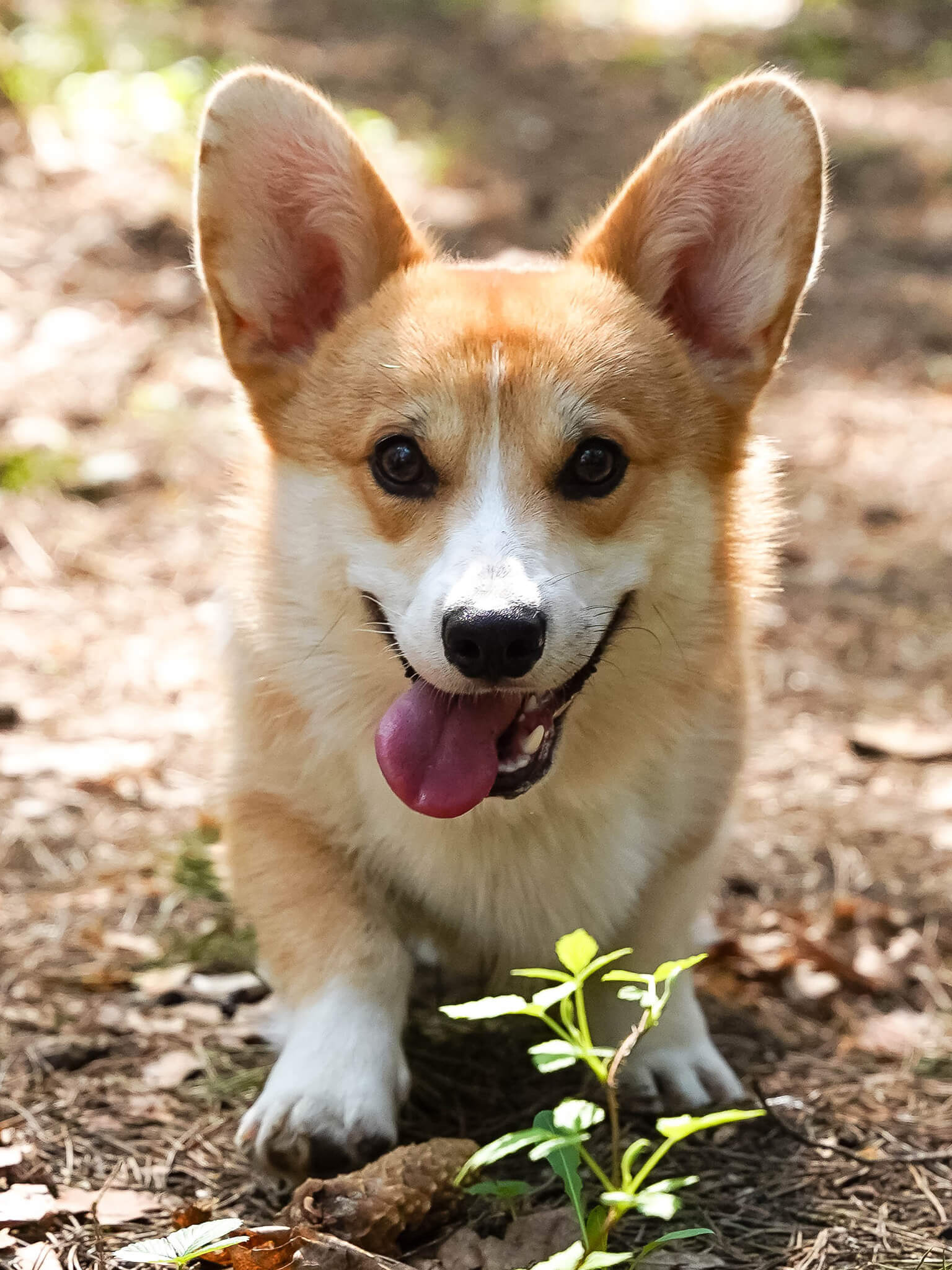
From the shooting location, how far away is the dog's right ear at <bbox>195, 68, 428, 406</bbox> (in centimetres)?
254

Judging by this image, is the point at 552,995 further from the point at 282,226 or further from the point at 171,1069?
the point at 282,226

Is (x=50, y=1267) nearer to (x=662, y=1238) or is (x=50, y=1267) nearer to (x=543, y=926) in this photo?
(x=662, y=1238)

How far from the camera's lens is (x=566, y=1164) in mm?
1774

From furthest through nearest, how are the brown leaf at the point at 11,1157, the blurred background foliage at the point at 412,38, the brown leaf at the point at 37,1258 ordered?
the blurred background foliage at the point at 412,38 → the brown leaf at the point at 11,1157 → the brown leaf at the point at 37,1258

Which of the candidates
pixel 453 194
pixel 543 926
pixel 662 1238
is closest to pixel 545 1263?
pixel 662 1238

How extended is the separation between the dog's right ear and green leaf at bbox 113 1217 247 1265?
151 cm

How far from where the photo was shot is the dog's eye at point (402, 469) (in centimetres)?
240

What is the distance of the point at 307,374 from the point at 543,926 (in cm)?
110

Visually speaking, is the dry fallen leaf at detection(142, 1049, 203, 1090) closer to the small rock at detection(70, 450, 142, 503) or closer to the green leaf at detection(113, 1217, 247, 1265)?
the green leaf at detection(113, 1217, 247, 1265)

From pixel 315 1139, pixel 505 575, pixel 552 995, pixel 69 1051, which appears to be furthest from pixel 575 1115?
pixel 69 1051

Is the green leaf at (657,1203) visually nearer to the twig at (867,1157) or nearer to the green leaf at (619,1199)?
the green leaf at (619,1199)

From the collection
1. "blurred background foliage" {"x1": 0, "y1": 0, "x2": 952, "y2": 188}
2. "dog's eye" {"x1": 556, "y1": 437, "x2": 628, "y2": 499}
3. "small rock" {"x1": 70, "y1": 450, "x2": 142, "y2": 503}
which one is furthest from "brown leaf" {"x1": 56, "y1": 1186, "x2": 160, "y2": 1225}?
"blurred background foliage" {"x1": 0, "y1": 0, "x2": 952, "y2": 188}

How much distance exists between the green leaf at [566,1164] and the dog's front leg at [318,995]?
1.80ft

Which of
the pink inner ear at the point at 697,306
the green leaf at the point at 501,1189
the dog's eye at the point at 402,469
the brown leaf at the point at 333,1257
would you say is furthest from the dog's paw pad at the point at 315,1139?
the pink inner ear at the point at 697,306
